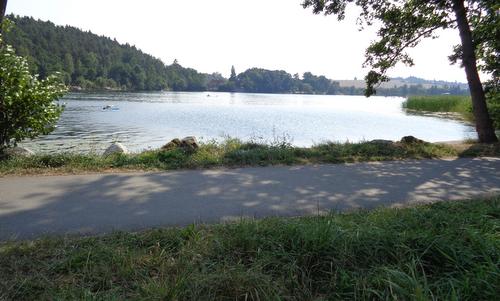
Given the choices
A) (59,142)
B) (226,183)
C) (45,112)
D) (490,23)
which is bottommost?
(59,142)

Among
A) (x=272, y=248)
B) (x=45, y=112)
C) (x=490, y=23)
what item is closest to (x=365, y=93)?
(x=490, y=23)

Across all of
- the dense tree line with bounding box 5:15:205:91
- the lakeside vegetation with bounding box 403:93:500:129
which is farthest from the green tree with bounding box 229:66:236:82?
the lakeside vegetation with bounding box 403:93:500:129

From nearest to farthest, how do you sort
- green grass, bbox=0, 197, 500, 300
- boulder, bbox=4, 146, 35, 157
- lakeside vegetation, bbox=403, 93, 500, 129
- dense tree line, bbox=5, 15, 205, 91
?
green grass, bbox=0, 197, 500, 300, boulder, bbox=4, 146, 35, 157, lakeside vegetation, bbox=403, 93, 500, 129, dense tree line, bbox=5, 15, 205, 91

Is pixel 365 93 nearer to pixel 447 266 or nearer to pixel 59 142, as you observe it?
pixel 447 266

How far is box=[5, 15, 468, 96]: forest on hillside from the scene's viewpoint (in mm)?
111812

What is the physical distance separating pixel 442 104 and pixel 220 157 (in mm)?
39369

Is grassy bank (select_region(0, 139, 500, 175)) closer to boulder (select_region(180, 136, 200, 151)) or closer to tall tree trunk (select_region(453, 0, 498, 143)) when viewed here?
boulder (select_region(180, 136, 200, 151))

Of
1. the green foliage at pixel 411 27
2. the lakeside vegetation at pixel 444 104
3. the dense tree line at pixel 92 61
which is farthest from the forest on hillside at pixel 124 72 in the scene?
the green foliage at pixel 411 27

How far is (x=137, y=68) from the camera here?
131125 mm

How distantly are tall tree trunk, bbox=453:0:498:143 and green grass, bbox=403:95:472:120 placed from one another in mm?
23360

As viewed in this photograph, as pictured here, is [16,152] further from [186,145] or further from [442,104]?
[442,104]

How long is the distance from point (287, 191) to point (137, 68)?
443ft

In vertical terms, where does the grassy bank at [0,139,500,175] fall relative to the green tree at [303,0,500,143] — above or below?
below

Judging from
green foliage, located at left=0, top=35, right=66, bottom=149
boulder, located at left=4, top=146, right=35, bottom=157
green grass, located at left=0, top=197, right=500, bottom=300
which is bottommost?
boulder, located at left=4, top=146, right=35, bottom=157
